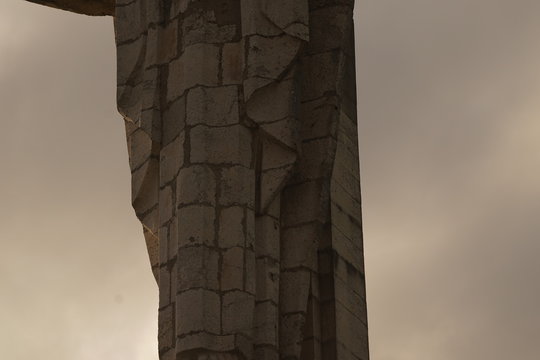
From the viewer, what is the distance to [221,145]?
14.0 metres

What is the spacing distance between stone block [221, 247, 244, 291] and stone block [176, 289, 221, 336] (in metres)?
0.13

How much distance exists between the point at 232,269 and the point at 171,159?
1.00 meters

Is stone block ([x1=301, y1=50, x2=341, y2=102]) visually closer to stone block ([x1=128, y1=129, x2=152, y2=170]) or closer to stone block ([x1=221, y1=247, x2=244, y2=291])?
stone block ([x1=128, y1=129, x2=152, y2=170])

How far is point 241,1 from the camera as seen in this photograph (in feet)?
47.7

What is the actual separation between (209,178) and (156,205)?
1.85 feet

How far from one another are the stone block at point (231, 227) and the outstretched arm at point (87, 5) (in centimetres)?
280

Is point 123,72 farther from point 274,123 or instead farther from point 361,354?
point 361,354

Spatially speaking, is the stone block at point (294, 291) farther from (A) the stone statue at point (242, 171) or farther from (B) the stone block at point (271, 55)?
(B) the stone block at point (271, 55)

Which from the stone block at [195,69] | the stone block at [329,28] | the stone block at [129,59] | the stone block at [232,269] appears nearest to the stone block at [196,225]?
the stone block at [232,269]

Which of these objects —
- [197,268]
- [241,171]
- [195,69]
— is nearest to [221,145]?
[241,171]

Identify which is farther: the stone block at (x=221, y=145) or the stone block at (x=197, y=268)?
the stone block at (x=221, y=145)

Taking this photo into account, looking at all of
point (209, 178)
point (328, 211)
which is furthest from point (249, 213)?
point (328, 211)

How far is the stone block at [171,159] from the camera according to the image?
14062 mm

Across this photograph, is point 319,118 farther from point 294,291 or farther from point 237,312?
point 237,312
